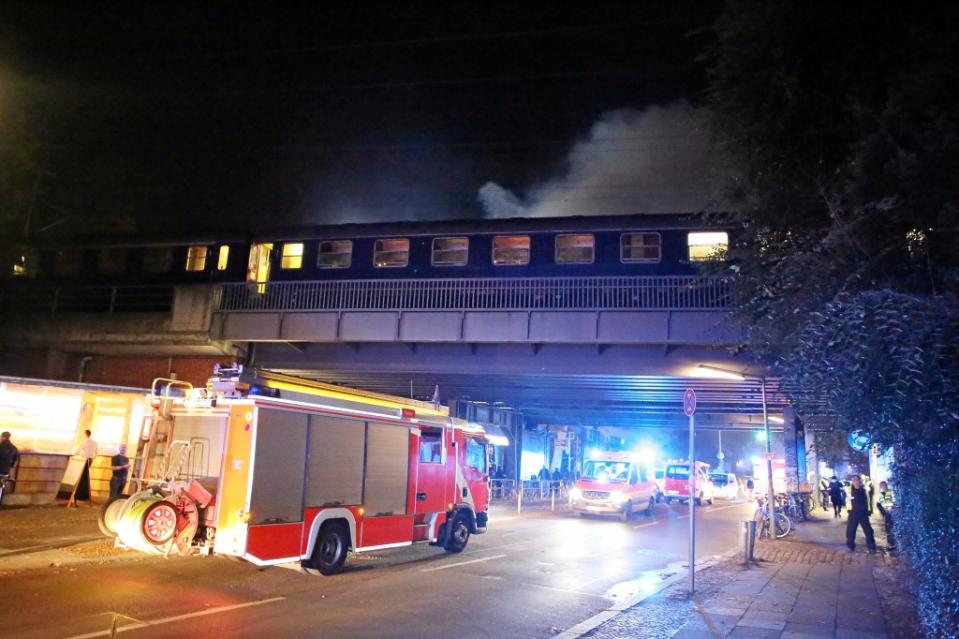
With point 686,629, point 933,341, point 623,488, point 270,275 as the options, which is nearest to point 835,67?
point 933,341

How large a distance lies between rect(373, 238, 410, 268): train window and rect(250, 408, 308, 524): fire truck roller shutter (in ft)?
54.6

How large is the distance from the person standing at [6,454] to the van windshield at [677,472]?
31154mm

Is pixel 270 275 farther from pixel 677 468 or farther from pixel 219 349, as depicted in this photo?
pixel 677 468

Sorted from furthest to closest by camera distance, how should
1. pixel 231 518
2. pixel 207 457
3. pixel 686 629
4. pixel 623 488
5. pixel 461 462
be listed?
1. pixel 623 488
2. pixel 461 462
3. pixel 207 457
4. pixel 231 518
5. pixel 686 629

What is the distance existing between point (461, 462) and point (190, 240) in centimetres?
1945

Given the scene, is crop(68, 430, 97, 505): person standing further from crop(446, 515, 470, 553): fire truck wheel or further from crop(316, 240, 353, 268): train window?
crop(316, 240, 353, 268): train window

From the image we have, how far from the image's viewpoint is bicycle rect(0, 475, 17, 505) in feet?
49.7

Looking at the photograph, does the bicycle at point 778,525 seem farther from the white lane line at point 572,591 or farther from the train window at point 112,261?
the train window at point 112,261

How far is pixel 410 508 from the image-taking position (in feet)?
40.7

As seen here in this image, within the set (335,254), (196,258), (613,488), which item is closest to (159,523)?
(613,488)

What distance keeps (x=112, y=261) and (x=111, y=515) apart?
75.8ft

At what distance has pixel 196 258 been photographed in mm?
28312

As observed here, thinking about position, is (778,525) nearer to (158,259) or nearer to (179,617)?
(179,617)

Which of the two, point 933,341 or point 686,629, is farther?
point 686,629
